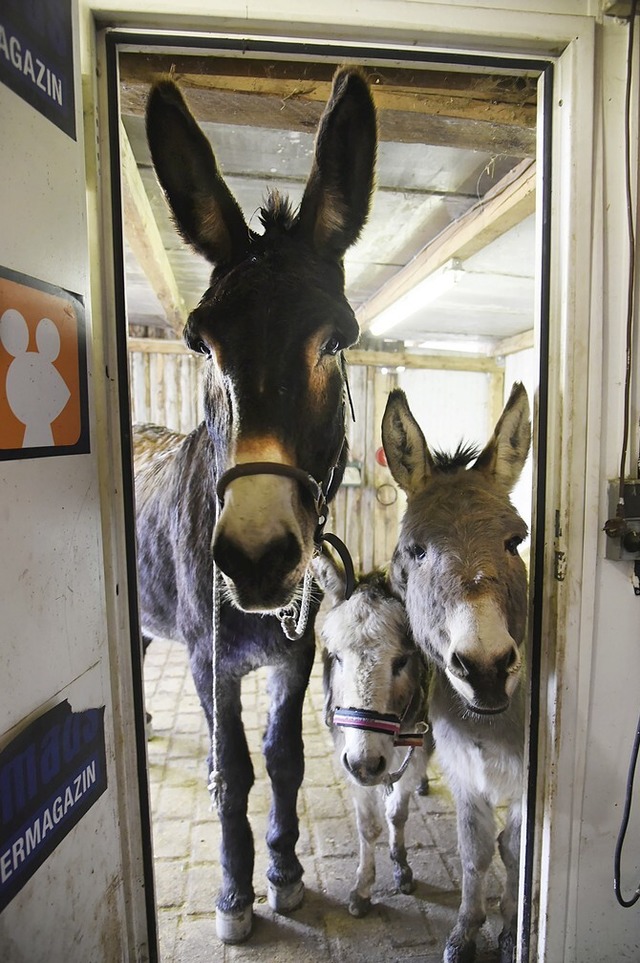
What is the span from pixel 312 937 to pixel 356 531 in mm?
4332

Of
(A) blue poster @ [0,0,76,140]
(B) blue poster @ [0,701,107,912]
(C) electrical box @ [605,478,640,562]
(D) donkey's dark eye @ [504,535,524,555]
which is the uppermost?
(A) blue poster @ [0,0,76,140]

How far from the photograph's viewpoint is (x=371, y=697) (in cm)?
193

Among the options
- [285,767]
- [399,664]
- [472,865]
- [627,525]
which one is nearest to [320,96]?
[627,525]

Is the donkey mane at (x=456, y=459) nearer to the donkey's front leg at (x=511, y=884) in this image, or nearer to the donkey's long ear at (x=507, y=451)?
the donkey's long ear at (x=507, y=451)

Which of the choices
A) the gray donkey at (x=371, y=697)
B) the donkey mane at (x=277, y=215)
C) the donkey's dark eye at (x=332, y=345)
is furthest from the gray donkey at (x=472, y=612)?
the donkey mane at (x=277, y=215)

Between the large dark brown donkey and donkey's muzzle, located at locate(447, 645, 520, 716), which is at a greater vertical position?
the large dark brown donkey

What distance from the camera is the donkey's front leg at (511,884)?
1.97 metres

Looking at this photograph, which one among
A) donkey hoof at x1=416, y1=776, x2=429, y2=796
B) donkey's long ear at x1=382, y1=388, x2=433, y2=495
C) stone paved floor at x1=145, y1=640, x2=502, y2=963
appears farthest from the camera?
donkey hoof at x1=416, y1=776, x2=429, y2=796

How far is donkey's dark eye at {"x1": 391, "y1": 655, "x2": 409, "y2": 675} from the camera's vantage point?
80.1 inches

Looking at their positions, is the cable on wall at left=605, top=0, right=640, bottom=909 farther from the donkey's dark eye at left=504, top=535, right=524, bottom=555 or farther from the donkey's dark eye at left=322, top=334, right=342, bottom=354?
the donkey's dark eye at left=322, top=334, right=342, bottom=354

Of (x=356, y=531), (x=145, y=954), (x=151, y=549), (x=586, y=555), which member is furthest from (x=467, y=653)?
(x=356, y=531)

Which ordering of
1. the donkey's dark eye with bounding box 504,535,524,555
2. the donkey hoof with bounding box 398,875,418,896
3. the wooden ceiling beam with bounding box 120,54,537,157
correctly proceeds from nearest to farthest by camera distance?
the wooden ceiling beam with bounding box 120,54,537,157, the donkey's dark eye with bounding box 504,535,524,555, the donkey hoof with bounding box 398,875,418,896

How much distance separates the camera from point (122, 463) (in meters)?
1.46

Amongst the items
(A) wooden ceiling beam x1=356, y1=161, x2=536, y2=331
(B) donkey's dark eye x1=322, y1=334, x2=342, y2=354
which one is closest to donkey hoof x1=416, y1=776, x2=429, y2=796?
(B) donkey's dark eye x1=322, y1=334, x2=342, y2=354
